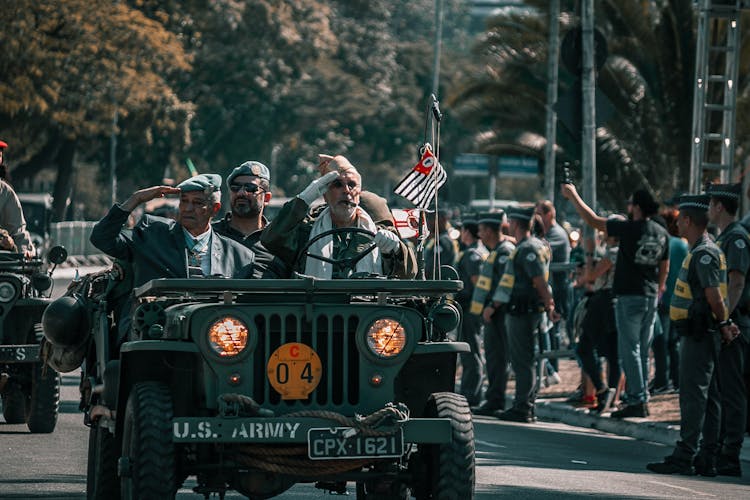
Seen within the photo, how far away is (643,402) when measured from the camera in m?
16.7

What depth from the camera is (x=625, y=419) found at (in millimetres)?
16688

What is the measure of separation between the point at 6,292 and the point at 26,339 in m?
0.40

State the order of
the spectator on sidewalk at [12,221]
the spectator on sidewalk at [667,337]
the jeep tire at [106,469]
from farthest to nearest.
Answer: the spectator on sidewalk at [667,337], the spectator on sidewalk at [12,221], the jeep tire at [106,469]

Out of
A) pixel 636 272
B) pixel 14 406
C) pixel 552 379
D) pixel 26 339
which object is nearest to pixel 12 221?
pixel 26 339

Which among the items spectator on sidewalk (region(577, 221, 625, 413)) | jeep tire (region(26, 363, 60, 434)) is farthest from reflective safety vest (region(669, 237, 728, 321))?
jeep tire (region(26, 363, 60, 434))

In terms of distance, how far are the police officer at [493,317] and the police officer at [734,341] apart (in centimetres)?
477

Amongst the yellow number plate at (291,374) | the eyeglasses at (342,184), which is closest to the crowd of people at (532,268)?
the eyeglasses at (342,184)

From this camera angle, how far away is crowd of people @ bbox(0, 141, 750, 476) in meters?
9.63

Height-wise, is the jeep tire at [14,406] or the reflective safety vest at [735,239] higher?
the reflective safety vest at [735,239]

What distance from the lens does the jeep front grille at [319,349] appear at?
26.8 ft

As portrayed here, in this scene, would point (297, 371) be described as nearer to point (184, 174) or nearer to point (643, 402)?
point (643, 402)

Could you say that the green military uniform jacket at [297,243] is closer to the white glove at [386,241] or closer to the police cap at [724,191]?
the white glove at [386,241]

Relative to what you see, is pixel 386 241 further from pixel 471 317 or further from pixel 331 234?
pixel 471 317

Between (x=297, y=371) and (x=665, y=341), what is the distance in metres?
11.5
